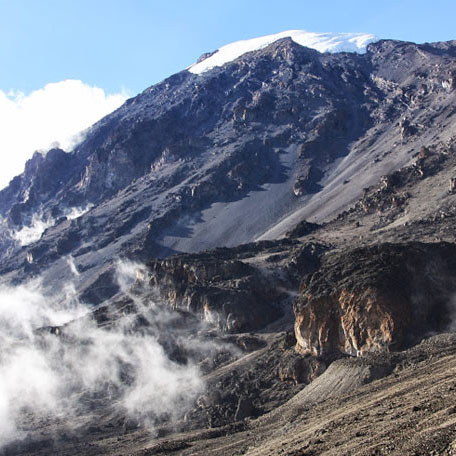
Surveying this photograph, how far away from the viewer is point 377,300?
71375 millimetres

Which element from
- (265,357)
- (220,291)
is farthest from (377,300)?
(220,291)

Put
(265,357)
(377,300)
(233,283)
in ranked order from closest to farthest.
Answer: (377,300) → (265,357) → (233,283)

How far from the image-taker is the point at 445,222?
12225 centimetres

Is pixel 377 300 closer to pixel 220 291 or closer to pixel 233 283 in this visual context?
pixel 220 291

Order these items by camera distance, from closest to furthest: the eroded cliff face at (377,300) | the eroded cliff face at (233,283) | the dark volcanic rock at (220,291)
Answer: the eroded cliff face at (377,300) < the dark volcanic rock at (220,291) < the eroded cliff face at (233,283)

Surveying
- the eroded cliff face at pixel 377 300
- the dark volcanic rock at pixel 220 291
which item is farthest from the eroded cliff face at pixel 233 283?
the eroded cliff face at pixel 377 300

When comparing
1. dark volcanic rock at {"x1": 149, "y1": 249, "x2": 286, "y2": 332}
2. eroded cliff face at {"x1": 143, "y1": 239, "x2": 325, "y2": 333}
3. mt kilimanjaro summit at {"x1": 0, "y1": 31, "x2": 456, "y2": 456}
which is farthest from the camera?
eroded cliff face at {"x1": 143, "y1": 239, "x2": 325, "y2": 333}

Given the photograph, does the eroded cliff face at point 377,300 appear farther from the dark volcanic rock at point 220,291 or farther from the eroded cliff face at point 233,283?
the eroded cliff face at point 233,283

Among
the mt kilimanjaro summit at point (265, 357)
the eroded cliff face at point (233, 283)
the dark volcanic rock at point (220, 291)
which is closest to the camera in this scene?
the mt kilimanjaro summit at point (265, 357)

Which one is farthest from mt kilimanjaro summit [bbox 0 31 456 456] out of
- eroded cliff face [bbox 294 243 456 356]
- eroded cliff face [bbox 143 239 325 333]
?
eroded cliff face [bbox 143 239 325 333]

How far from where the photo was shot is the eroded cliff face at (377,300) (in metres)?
70.0

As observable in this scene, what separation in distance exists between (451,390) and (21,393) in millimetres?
78966

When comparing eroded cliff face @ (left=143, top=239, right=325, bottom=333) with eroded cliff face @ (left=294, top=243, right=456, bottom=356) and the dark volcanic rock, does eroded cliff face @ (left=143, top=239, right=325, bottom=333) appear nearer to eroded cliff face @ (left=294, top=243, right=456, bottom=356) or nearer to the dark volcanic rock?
the dark volcanic rock

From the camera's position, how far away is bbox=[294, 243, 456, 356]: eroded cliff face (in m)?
70.0
